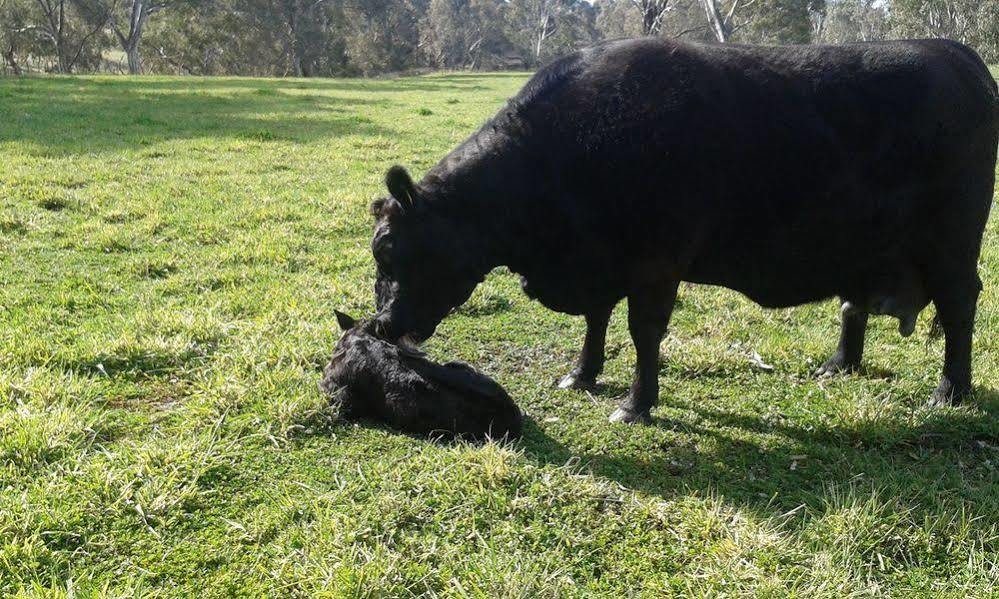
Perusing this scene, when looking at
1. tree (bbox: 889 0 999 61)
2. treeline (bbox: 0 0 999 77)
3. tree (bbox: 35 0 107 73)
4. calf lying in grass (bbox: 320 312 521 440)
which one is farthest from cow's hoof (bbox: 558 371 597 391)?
tree (bbox: 889 0 999 61)

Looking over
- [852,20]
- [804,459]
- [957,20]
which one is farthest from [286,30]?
[852,20]

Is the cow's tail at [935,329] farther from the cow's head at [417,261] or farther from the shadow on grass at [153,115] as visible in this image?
the shadow on grass at [153,115]

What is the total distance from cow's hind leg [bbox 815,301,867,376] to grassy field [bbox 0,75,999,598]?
14 cm

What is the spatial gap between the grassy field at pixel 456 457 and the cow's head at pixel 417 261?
0.67 meters

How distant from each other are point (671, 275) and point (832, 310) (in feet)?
9.64

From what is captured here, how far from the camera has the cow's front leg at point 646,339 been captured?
4.28 m

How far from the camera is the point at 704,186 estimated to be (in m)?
4.06

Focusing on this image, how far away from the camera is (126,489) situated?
3320 millimetres

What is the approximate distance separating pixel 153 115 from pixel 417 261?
668 inches

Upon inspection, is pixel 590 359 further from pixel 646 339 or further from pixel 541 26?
pixel 541 26

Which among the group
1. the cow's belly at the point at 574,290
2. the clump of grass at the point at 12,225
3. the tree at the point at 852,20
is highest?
the tree at the point at 852,20

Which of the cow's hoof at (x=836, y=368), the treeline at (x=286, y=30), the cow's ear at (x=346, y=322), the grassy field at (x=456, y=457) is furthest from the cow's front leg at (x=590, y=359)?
the treeline at (x=286, y=30)

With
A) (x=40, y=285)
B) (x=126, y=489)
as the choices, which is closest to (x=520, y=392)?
(x=126, y=489)

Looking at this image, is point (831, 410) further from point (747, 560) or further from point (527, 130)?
point (527, 130)
